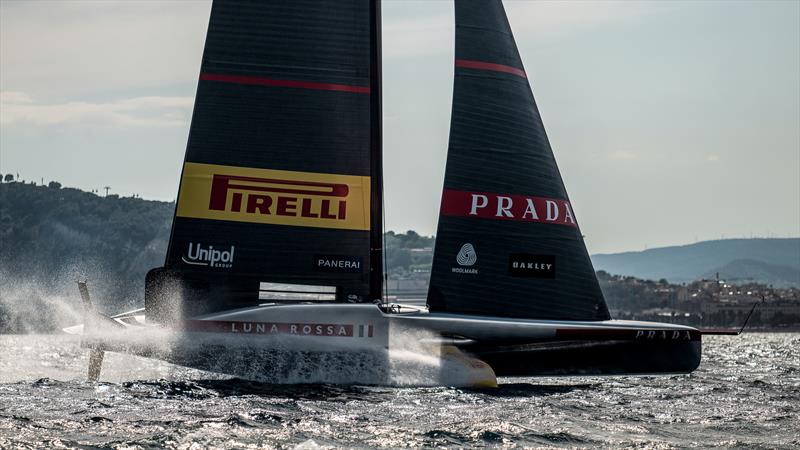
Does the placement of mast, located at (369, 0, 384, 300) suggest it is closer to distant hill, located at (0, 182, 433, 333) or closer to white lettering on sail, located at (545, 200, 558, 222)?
white lettering on sail, located at (545, 200, 558, 222)

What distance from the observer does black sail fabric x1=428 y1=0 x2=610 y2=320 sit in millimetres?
16406

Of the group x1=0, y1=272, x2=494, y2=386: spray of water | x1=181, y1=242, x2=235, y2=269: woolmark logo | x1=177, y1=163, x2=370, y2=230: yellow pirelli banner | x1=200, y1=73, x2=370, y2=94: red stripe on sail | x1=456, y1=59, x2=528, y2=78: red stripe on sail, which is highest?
x1=456, y1=59, x2=528, y2=78: red stripe on sail

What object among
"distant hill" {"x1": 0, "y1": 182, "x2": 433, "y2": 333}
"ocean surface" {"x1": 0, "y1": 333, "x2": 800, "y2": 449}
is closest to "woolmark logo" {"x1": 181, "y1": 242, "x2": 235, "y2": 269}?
"ocean surface" {"x1": 0, "y1": 333, "x2": 800, "y2": 449}

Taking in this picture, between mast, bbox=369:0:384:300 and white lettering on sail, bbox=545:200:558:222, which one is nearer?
mast, bbox=369:0:384:300

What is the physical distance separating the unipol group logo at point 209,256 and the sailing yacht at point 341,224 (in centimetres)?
1

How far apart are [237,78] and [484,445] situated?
717 centimetres

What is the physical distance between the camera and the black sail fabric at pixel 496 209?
16406mm

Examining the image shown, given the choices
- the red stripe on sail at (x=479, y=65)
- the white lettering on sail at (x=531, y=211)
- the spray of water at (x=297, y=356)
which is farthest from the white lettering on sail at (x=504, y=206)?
the spray of water at (x=297, y=356)

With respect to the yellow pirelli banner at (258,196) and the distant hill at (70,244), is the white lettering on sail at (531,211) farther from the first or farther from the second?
the distant hill at (70,244)

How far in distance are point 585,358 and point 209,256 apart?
16.6ft

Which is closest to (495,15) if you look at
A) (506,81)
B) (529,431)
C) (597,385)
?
(506,81)

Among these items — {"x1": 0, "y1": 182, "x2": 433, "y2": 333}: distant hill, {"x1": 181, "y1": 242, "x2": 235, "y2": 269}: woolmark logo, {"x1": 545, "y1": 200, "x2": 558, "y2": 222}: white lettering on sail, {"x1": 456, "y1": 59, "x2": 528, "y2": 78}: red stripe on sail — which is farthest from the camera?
{"x1": 0, "y1": 182, "x2": 433, "y2": 333}: distant hill

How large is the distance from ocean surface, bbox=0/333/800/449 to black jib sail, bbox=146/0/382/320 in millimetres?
1473

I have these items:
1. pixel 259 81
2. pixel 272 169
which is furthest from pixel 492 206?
pixel 259 81
